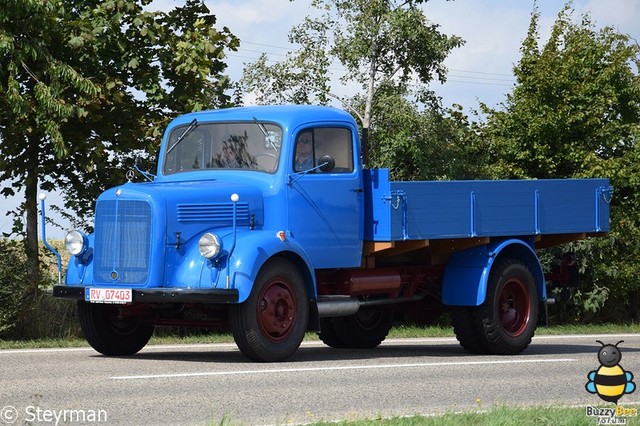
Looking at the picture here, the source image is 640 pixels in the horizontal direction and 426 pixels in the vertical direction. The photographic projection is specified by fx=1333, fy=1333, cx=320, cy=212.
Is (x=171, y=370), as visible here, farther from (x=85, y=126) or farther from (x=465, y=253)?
(x=85, y=126)

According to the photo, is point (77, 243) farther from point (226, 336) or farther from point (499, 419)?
point (499, 419)

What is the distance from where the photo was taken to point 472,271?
1648 centimetres

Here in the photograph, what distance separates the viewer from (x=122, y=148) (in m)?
21.2

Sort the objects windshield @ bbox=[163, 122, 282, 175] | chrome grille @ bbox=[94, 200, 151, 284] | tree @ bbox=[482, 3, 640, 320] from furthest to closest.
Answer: tree @ bbox=[482, 3, 640, 320], windshield @ bbox=[163, 122, 282, 175], chrome grille @ bbox=[94, 200, 151, 284]

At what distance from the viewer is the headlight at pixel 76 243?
14523 mm

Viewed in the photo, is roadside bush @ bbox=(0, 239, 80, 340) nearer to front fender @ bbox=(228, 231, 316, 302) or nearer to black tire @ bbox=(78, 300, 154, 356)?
black tire @ bbox=(78, 300, 154, 356)

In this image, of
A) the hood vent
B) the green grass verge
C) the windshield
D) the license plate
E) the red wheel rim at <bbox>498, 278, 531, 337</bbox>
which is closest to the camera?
the license plate

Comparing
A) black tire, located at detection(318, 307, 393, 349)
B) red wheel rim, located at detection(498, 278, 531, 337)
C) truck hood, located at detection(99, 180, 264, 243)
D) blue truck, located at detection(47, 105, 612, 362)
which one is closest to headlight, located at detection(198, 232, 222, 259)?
blue truck, located at detection(47, 105, 612, 362)

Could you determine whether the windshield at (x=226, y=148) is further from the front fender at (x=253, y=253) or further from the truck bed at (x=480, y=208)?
the truck bed at (x=480, y=208)

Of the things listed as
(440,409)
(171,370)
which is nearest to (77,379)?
(171,370)

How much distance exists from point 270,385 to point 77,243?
3.72 meters

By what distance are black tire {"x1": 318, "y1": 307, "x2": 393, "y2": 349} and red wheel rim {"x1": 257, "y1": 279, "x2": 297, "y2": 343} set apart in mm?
3416

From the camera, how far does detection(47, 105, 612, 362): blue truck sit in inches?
Result: 545

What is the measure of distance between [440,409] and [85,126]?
39.6 feet
